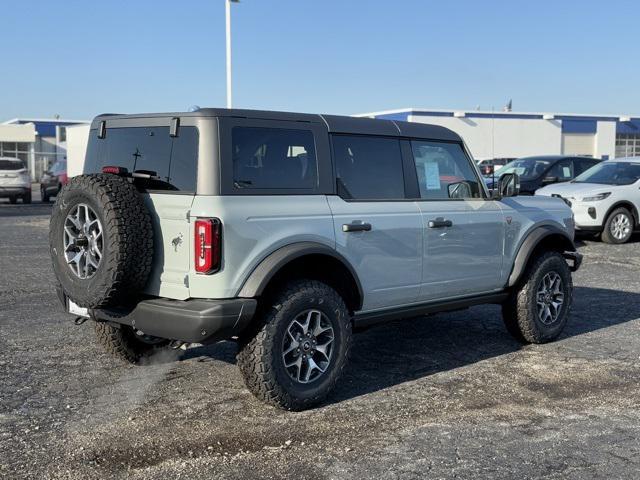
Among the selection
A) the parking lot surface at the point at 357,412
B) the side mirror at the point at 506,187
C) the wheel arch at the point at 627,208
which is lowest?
the parking lot surface at the point at 357,412

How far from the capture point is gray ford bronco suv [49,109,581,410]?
4516 mm

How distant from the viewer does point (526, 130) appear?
48938mm

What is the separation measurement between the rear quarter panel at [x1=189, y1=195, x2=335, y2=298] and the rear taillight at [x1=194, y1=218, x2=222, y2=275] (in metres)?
0.03

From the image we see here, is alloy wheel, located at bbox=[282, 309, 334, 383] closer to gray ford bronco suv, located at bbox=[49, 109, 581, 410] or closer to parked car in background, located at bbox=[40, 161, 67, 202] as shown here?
gray ford bronco suv, located at bbox=[49, 109, 581, 410]

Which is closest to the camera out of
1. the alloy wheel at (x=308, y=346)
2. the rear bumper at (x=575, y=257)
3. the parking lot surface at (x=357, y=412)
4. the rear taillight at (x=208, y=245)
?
the parking lot surface at (x=357, y=412)

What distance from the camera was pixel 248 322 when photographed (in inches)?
180

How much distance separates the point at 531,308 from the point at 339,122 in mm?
2580

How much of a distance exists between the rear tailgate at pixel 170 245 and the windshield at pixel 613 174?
11.9 meters

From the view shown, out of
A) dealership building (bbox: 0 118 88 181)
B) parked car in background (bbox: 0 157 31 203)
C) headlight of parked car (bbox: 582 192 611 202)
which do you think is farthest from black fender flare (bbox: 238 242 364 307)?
dealership building (bbox: 0 118 88 181)

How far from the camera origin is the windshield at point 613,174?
1467cm

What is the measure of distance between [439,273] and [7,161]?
24.0 meters

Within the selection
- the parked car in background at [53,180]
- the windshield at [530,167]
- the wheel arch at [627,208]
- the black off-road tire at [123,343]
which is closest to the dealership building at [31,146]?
the parked car in background at [53,180]

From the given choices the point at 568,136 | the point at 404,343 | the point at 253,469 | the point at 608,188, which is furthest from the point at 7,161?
the point at 568,136

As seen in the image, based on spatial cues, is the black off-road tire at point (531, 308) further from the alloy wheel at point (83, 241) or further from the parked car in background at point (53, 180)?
the parked car in background at point (53, 180)
